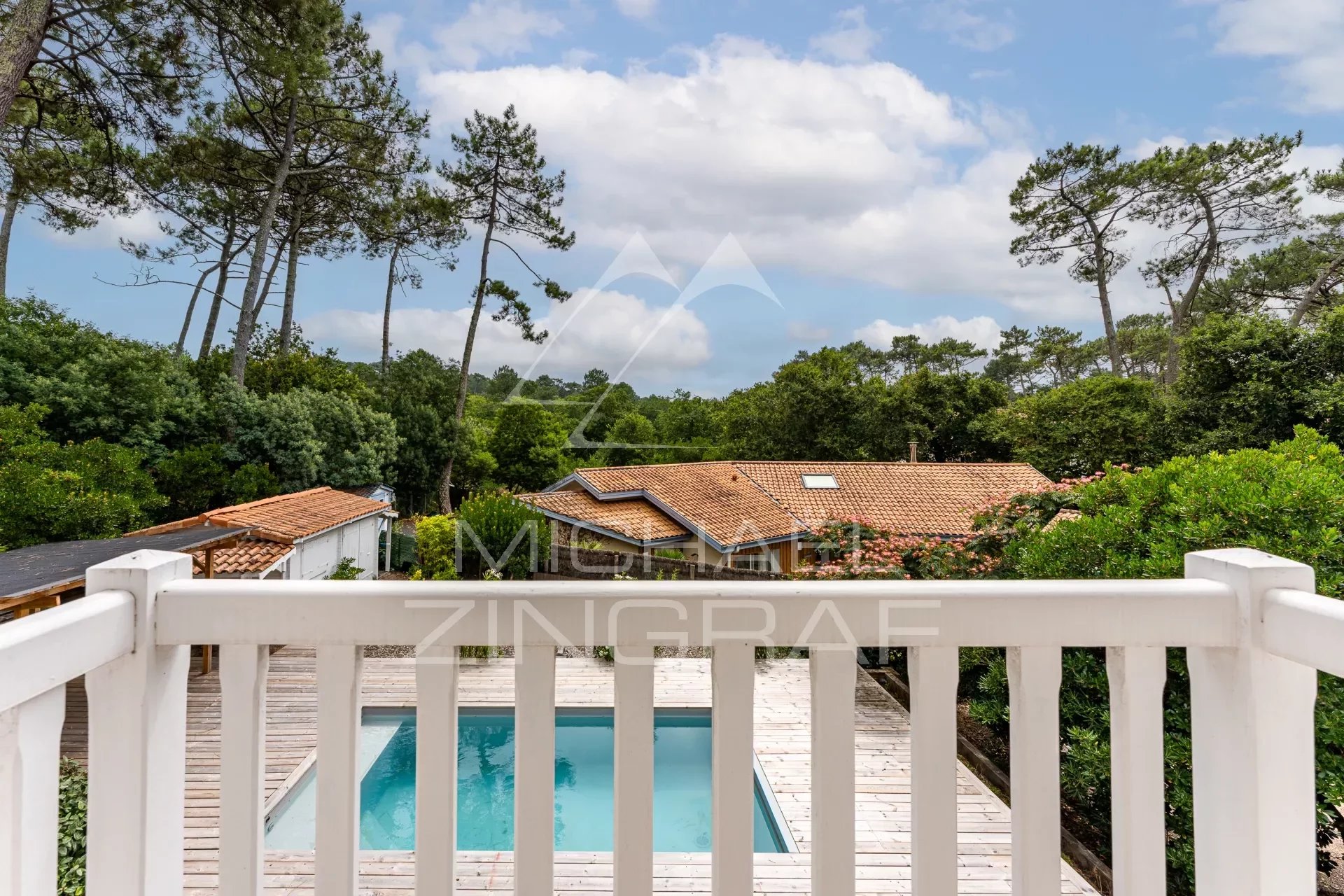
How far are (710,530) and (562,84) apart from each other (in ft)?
14.7

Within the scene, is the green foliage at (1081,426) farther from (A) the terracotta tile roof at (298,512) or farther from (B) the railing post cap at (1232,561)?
(A) the terracotta tile roof at (298,512)

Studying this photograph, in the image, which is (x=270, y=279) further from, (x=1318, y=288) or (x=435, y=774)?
(x=1318, y=288)

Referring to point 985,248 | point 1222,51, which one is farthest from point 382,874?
point 1222,51

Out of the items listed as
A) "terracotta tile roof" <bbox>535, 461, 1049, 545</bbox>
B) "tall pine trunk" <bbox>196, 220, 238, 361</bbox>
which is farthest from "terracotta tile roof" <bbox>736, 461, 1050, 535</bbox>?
"tall pine trunk" <bbox>196, 220, 238, 361</bbox>

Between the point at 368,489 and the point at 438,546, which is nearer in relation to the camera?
the point at 438,546

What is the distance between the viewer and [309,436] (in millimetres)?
4871

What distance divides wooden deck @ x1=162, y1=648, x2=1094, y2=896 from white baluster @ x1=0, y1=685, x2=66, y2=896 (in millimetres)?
746

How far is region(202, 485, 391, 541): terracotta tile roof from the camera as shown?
3.90 meters

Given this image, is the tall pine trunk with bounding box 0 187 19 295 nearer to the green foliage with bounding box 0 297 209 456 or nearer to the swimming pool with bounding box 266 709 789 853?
the green foliage with bounding box 0 297 209 456

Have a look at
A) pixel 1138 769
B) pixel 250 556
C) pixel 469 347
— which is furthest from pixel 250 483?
pixel 1138 769

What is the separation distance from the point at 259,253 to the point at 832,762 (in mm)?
6490

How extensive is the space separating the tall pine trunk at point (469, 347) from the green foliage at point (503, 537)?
2.21ft

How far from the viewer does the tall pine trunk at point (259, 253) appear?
5.03 meters

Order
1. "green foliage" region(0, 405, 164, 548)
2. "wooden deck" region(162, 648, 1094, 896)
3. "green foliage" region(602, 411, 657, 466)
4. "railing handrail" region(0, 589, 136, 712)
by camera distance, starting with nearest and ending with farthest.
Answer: "railing handrail" region(0, 589, 136, 712) < "wooden deck" region(162, 648, 1094, 896) < "green foliage" region(0, 405, 164, 548) < "green foliage" region(602, 411, 657, 466)
